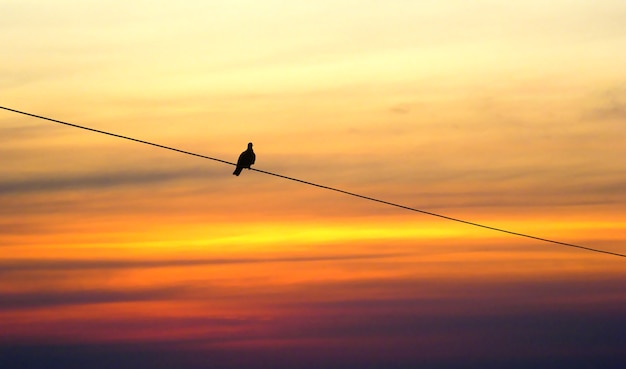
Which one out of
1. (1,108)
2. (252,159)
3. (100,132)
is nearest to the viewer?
(1,108)

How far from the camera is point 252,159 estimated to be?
40.7 meters

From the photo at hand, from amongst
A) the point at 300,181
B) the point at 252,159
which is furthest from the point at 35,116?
the point at 252,159

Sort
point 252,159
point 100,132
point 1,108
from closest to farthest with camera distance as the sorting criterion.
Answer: point 1,108 < point 100,132 < point 252,159

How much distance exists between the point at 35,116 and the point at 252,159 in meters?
19.7

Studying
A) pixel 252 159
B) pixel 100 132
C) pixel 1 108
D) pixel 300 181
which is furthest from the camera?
pixel 252 159

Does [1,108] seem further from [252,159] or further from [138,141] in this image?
[252,159]

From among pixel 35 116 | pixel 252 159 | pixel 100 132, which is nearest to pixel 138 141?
pixel 100 132

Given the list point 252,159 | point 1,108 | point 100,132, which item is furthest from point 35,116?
point 252,159

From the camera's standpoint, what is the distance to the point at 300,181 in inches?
1059

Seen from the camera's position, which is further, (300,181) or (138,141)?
(300,181)

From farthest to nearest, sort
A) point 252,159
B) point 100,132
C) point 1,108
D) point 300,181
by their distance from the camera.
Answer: point 252,159 < point 300,181 < point 100,132 < point 1,108

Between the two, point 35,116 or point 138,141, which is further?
point 138,141

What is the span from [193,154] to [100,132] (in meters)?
2.30

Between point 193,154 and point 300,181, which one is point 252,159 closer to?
point 300,181
